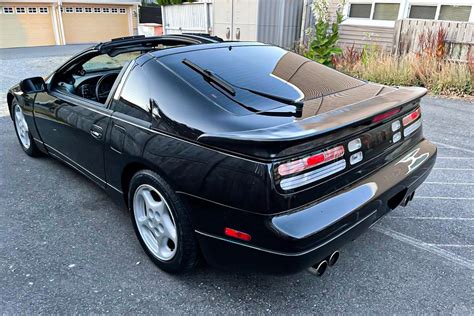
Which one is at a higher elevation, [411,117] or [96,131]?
[411,117]

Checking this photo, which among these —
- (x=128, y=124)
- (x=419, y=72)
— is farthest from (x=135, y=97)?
(x=419, y=72)

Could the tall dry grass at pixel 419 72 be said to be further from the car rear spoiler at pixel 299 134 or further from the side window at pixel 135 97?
the side window at pixel 135 97

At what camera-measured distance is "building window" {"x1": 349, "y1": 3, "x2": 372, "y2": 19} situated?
36.0 feet

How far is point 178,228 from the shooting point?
7.75 feet

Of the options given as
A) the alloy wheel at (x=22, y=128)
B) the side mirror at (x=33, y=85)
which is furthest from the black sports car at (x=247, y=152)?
the alloy wheel at (x=22, y=128)

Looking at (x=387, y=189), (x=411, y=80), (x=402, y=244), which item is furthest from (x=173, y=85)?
(x=411, y=80)

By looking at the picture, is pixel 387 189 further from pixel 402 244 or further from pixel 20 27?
pixel 20 27

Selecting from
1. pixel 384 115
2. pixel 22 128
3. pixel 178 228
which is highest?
pixel 384 115

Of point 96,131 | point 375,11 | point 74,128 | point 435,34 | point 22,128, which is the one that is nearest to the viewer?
point 96,131

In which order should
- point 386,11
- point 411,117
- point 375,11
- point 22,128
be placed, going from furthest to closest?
point 375,11 < point 386,11 < point 22,128 < point 411,117

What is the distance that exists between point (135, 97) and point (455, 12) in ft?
32.0

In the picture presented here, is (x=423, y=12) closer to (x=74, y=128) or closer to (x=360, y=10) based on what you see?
(x=360, y=10)

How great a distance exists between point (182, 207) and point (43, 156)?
322 cm

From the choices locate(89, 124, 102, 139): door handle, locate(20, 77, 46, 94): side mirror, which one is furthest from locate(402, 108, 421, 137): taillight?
locate(20, 77, 46, 94): side mirror
